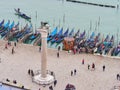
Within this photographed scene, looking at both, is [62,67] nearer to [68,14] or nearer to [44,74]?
[44,74]

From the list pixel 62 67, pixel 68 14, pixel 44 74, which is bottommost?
pixel 62 67

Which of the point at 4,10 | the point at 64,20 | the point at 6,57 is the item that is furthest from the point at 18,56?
the point at 4,10

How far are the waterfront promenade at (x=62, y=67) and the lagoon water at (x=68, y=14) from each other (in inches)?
651

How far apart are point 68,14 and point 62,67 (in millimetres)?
30744

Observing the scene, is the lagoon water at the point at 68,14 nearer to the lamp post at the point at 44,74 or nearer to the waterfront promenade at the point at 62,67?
the waterfront promenade at the point at 62,67

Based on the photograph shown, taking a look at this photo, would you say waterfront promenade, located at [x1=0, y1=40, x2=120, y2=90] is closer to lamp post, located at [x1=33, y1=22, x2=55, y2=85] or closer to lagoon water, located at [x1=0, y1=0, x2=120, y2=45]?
lamp post, located at [x1=33, y1=22, x2=55, y2=85]

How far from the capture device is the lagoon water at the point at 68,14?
173 ft

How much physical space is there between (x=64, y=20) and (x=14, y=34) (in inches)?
684

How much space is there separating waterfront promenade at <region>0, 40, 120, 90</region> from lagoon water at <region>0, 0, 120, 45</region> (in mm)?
16533

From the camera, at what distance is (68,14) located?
60.3 m

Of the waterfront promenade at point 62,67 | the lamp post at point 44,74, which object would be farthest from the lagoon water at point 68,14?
the lamp post at point 44,74

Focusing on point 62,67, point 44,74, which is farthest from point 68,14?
point 44,74

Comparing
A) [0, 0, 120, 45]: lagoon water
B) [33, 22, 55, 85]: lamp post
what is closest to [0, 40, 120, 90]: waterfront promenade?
[33, 22, 55, 85]: lamp post

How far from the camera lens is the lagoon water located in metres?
52.8
